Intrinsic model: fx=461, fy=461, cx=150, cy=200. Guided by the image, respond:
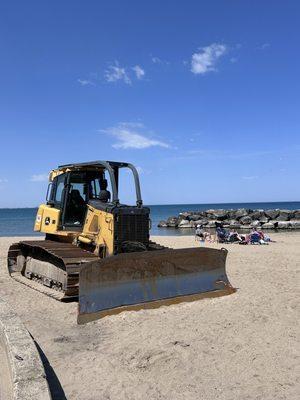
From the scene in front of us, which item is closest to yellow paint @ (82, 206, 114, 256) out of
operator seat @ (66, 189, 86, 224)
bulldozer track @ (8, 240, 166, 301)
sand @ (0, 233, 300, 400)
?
bulldozer track @ (8, 240, 166, 301)

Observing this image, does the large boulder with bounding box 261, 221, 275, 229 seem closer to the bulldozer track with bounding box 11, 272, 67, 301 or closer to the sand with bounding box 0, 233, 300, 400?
the bulldozer track with bounding box 11, 272, 67, 301

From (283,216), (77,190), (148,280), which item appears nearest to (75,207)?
(77,190)

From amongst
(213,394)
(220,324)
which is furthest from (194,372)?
(220,324)

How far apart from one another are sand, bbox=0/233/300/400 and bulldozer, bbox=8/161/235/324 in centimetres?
36

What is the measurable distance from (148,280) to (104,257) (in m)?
1.18

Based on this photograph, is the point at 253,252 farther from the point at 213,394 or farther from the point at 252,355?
the point at 213,394

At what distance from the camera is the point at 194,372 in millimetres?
5473

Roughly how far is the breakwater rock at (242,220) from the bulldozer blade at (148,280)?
125 ft

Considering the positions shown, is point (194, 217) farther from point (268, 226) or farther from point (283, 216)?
point (268, 226)

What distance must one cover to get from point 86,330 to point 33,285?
369 cm

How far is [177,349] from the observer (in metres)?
6.19

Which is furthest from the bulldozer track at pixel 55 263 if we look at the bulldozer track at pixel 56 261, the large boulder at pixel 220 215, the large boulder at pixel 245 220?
the large boulder at pixel 220 215

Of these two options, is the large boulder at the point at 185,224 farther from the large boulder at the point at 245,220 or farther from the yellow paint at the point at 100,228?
the yellow paint at the point at 100,228

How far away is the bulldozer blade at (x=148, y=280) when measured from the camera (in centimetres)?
782
